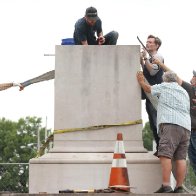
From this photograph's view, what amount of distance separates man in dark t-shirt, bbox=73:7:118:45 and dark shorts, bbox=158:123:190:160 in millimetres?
1826

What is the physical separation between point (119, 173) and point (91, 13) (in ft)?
8.01

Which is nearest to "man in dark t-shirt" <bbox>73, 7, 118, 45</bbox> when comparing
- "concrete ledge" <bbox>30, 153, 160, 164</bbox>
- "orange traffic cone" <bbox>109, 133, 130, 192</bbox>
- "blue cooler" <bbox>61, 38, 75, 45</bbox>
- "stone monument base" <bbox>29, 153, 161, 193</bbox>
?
"blue cooler" <bbox>61, 38, 75, 45</bbox>

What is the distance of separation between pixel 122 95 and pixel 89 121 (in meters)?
0.55

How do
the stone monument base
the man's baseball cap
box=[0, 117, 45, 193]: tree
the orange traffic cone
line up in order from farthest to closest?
box=[0, 117, 45, 193]: tree → the man's baseball cap → the stone monument base → the orange traffic cone

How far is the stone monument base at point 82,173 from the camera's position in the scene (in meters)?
9.79

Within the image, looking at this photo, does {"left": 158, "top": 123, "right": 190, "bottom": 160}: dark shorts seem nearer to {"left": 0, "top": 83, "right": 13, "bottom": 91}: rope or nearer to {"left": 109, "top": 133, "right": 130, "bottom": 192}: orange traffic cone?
{"left": 109, "top": 133, "right": 130, "bottom": 192}: orange traffic cone

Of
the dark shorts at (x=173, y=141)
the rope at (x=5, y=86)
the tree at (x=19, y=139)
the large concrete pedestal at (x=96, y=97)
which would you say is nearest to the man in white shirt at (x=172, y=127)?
the dark shorts at (x=173, y=141)

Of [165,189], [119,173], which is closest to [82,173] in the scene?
[119,173]

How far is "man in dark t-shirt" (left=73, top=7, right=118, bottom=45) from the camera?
10.5 meters

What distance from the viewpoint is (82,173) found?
9797 mm

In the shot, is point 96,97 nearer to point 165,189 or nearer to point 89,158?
point 89,158

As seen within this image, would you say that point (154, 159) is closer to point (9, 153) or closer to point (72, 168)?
point (72, 168)

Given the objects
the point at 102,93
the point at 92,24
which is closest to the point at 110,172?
the point at 102,93

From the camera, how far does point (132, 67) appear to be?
33.6ft
